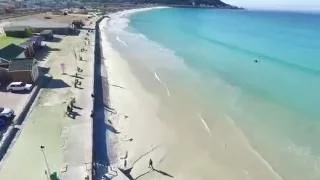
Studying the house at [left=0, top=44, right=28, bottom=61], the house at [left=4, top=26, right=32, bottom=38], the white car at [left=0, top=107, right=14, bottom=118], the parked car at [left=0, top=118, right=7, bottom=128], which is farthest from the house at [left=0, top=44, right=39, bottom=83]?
the house at [left=4, top=26, right=32, bottom=38]

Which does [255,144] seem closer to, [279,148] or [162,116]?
[279,148]

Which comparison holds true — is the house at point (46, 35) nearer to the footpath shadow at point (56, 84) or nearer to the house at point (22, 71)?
the footpath shadow at point (56, 84)

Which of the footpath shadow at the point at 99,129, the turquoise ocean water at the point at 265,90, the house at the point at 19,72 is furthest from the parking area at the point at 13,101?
the turquoise ocean water at the point at 265,90

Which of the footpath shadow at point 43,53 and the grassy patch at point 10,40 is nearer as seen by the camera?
the footpath shadow at point 43,53

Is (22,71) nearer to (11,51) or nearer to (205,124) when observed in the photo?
(11,51)

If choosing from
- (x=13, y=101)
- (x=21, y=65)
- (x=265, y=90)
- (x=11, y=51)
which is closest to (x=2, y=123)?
(x=13, y=101)

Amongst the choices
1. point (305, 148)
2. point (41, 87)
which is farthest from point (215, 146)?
point (41, 87)
